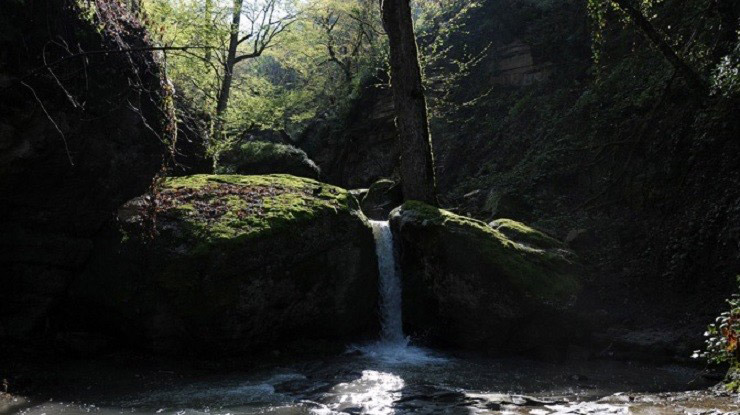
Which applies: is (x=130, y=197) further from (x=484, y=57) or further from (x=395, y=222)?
(x=484, y=57)

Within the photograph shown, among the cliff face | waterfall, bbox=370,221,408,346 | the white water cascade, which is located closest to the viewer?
the cliff face

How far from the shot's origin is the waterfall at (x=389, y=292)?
997 cm

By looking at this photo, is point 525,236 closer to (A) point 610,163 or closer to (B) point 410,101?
(A) point 610,163

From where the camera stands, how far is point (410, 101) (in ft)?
41.1

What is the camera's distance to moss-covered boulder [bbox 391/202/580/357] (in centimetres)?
910

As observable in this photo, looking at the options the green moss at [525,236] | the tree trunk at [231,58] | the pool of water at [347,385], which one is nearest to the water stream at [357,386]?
the pool of water at [347,385]

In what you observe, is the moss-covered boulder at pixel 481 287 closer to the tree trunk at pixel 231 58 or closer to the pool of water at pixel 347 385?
the pool of water at pixel 347 385

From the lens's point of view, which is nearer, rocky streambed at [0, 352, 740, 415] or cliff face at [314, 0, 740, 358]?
rocky streambed at [0, 352, 740, 415]

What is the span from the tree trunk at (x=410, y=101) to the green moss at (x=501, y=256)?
8.10 ft

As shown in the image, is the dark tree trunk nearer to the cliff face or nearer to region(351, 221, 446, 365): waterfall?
the cliff face

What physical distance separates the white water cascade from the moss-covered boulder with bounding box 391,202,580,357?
0.72ft

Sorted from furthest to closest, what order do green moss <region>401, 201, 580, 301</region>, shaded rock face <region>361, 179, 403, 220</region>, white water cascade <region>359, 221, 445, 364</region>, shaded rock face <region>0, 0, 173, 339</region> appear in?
shaded rock face <region>361, 179, 403, 220</region> → green moss <region>401, 201, 580, 301</region> → white water cascade <region>359, 221, 445, 364</region> → shaded rock face <region>0, 0, 173, 339</region>

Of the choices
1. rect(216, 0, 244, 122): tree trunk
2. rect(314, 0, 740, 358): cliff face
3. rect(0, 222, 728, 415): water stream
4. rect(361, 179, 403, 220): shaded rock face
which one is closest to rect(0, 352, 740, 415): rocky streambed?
rect(0, 222, 728, 415): water stream

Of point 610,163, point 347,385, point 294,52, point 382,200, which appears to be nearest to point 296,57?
point 294,52
